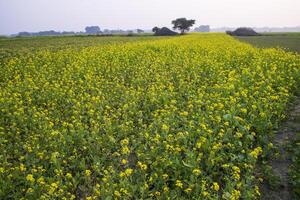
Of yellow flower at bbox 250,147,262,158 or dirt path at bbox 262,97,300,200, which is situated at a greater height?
yellow flower at bbox 250,147,262,158

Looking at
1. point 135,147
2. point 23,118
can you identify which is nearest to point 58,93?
point 23,118

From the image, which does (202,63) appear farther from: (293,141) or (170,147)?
(170,147)

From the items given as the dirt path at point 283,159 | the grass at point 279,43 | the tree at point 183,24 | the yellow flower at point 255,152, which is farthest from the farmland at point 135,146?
the tree at point 183,24

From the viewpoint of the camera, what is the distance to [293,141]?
673cm

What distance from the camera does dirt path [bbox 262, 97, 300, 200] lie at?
16.7 feet

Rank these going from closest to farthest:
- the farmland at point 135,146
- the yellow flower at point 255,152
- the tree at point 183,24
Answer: the farmland at point 135,146 → the yellow flower at point 255,152 → the tree at point 183,24

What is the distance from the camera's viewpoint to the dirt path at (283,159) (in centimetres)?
510

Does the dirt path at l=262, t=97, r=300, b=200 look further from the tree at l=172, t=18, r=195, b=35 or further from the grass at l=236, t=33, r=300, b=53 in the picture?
the tree at l=172, t=18, r=195, b=35

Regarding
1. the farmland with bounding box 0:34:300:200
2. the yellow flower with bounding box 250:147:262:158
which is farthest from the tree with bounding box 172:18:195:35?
the yellow flower with bounding box 250:147:262:158

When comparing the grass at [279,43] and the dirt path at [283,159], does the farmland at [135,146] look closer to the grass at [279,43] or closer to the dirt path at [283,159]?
the dirt path at [283,159]

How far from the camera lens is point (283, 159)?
20.0ft

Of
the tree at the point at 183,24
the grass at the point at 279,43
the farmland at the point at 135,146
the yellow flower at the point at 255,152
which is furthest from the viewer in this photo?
the tree at the point at 183,24

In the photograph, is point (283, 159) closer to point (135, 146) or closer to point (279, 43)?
point (135, 146)

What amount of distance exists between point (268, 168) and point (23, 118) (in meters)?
5.88
